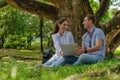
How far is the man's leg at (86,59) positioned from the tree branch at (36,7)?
748cm

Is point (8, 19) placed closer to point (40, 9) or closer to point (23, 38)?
point (23, 38)

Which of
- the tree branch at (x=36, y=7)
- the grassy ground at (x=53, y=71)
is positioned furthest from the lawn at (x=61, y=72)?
the tree branch at (x=36, y=7)

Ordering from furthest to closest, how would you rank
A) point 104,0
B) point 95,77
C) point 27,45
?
point 27,45 → point 104,0 → point 95,77

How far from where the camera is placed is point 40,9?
1664cm

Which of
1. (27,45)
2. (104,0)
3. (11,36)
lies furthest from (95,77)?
(27,45)

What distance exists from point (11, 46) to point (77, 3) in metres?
31.3

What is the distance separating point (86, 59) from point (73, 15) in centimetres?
563

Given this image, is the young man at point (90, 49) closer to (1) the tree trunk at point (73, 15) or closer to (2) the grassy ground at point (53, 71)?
A: (2) the grassy ground at point (53, 71)

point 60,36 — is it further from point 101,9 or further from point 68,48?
point 101,9

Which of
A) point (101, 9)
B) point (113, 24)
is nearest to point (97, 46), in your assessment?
point (113, 24)

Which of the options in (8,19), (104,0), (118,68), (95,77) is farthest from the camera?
(8,19)

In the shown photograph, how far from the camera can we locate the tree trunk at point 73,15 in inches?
565

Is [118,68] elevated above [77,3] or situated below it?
below

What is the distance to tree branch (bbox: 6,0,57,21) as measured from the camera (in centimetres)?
1644
